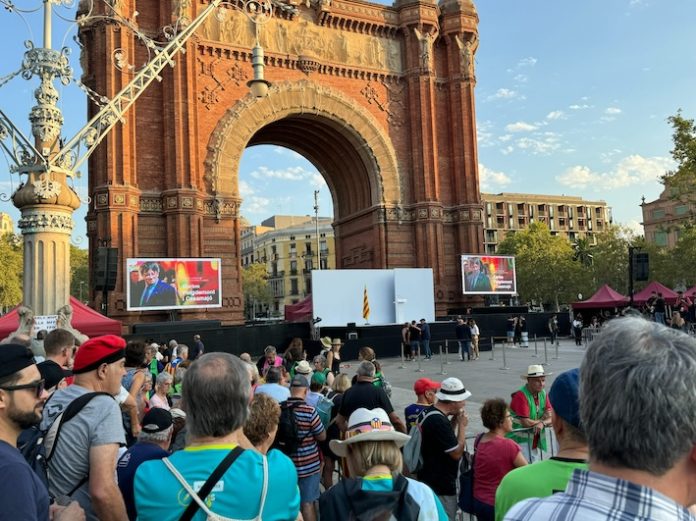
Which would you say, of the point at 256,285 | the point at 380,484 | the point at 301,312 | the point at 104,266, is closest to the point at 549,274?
the point at 301,312

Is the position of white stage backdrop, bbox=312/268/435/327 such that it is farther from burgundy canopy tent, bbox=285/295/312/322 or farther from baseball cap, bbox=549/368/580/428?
baseball cap, bbox=549/368/580/428

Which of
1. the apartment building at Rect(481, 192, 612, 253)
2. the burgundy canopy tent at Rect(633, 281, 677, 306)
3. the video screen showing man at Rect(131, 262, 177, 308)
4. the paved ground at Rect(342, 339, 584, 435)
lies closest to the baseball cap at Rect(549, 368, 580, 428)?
the paved ground at Rect(342, 339, 584, 435)

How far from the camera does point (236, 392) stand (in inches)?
97.3

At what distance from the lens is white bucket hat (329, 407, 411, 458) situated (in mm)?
2758

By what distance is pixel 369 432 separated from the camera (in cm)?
278

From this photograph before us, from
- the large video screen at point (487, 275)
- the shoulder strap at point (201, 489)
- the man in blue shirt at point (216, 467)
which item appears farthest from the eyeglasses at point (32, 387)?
the large video screen at point (487, 275)

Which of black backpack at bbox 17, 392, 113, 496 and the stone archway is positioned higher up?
the stone archway

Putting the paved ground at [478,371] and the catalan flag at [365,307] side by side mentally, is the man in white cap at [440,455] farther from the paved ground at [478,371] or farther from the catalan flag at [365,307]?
the catalan flag at [365,307]

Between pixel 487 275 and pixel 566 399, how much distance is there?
29447mm

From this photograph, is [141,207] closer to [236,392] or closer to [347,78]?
[347,78]

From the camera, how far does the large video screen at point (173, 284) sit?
898 inches

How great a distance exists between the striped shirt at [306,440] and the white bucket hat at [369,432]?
233 cm

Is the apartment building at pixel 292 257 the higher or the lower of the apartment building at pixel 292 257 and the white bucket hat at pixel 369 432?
the higher

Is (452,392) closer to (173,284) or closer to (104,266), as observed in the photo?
(104,266)
